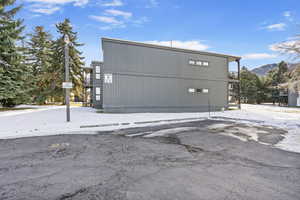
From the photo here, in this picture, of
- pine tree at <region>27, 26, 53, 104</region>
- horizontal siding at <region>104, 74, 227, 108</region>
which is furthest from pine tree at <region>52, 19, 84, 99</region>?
horizontal siding at <region>104, 74, 227, 108</region>

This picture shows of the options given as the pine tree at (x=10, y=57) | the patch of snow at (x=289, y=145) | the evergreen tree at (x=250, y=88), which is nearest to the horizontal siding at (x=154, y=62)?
the patch of snow at (x=289, y=145)

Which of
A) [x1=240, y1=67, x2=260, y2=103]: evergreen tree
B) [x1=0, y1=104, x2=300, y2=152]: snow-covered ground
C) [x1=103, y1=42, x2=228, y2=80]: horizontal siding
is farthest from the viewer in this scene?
[x1=240, y1=67, x2=260, y2=103]: evergreen tree

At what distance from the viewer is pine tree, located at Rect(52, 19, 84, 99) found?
2283 cm

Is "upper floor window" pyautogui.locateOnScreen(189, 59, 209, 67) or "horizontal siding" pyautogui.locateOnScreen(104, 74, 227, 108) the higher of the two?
"upper floor window" pyautogui.locateOnScreen(189, 59, 209, 67)

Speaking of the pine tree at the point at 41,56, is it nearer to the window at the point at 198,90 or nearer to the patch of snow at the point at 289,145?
the window at the point at 198,90

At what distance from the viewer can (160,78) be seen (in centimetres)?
1267

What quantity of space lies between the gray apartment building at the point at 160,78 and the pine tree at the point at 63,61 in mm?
13618

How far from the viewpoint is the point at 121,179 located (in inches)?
90.7

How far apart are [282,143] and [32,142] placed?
7.43 meters

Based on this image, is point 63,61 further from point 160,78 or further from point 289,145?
point 289,145

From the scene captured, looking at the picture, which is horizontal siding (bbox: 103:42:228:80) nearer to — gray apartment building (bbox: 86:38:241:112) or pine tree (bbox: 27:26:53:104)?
gray apartment building (bbox: 86:38:241:112)

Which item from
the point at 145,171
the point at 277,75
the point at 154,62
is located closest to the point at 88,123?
the point at 145,171

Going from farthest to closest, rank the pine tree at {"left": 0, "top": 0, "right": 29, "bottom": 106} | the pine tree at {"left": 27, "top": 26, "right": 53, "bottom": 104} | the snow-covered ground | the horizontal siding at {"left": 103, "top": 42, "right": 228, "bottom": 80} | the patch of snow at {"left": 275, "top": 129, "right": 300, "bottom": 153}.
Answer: the pine tree at {"left": 27, "top": 26, "right": 53, "bottom": 104} → the pine tree at {"left": 0, "top": 0, "right": 29, "bottom": 106} → the horizontal siding at {"left": 103, "top": 42, "right": 228, "bottom": 80} → the snow-covered ground → the patch of snow at {"left": 275, "top": 129, "right": 300, "bottom": 153}

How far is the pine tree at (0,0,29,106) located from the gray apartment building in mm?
8967
